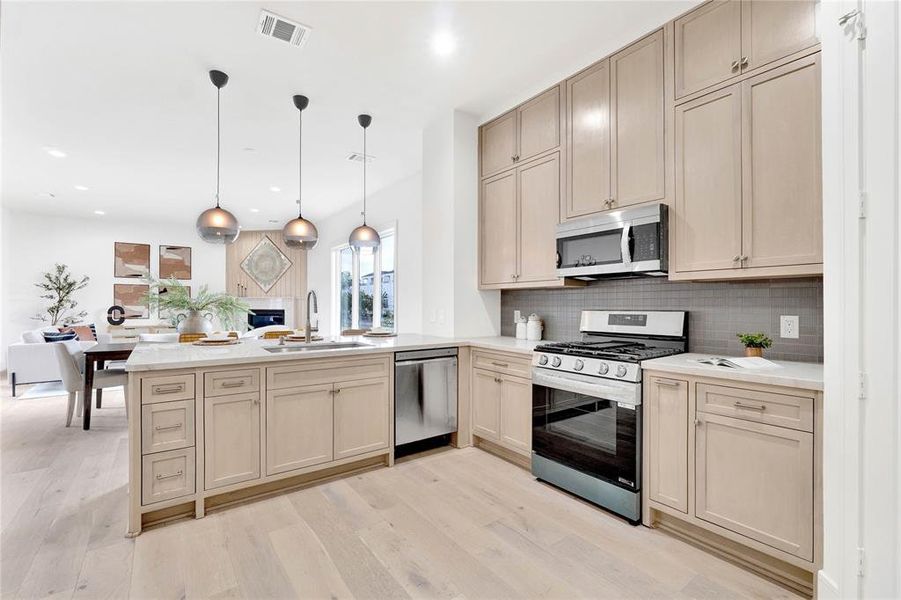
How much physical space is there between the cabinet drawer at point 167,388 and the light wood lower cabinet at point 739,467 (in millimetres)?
2396

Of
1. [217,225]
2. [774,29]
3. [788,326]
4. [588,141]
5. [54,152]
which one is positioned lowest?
[788,326]

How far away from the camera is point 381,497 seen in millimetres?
2535

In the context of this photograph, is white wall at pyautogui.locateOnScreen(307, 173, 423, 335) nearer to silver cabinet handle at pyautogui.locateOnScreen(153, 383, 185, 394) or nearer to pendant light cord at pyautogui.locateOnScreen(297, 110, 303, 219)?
pendant light cord at pyautogui.locateOnScreen(297, 110, 303, 219)

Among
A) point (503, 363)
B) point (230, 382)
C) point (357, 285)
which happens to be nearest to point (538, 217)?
point (503, 363)

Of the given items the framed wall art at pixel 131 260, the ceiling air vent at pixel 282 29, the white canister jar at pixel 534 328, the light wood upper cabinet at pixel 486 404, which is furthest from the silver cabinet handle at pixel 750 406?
the framed wall art at pixel 131 260

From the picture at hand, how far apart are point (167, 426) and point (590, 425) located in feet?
7.46

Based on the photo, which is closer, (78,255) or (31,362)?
(31,362)

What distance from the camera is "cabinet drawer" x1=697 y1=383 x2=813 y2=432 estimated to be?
1.67 m

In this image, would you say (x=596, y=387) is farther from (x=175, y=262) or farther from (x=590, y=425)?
(x=175, y=262)

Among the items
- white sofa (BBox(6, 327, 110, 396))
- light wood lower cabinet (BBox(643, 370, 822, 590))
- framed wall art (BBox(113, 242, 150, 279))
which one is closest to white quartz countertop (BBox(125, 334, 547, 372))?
light wood lower cabinet (BBox(643, 370, 822, 590))

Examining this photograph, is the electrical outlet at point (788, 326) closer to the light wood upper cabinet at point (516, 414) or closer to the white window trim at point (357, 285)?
the light wood upper cabinet at point (516, 414)

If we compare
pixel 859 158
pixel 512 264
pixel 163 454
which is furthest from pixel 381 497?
pixel 859 158

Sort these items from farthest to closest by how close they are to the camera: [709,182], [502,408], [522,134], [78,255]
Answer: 1. [78,255]
2. [522,134]
3. [502,408]
4. [709,182]

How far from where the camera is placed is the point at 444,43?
2.69 m
